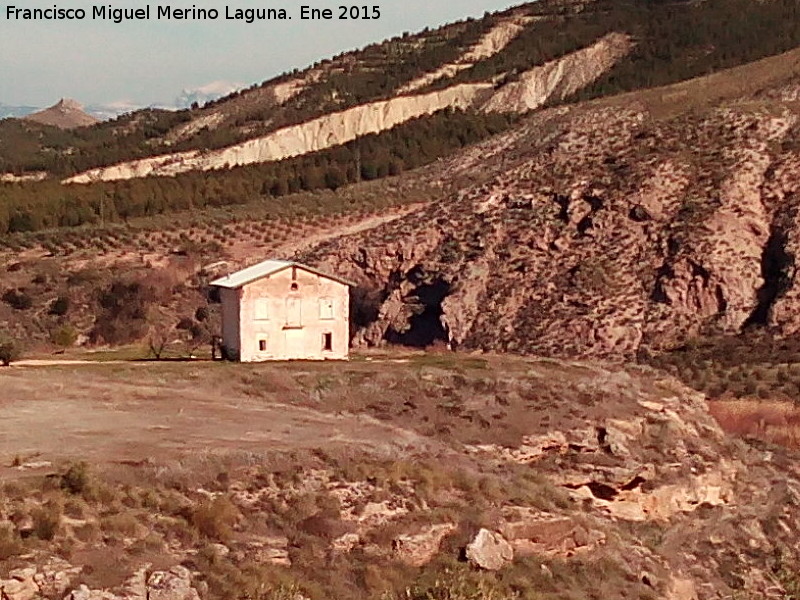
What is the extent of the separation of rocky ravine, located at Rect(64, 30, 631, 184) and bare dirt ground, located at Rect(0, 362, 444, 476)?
73819mm

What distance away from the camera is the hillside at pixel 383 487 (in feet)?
64.8

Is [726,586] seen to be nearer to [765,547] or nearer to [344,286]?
[765,547]

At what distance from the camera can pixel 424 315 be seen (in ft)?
201

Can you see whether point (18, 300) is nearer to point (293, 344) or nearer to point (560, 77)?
point (293, 344)

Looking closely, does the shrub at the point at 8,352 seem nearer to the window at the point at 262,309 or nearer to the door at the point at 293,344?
the window at the point at 262,309

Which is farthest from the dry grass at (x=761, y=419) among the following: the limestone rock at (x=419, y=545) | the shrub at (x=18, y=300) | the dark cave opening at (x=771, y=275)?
the shrub at (x=18, y=300)

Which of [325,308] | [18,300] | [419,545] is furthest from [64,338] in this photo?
[419,545]

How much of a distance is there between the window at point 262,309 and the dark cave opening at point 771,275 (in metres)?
26.6

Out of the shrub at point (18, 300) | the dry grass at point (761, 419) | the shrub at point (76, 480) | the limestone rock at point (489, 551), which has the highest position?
the shrub at point (76, 480)

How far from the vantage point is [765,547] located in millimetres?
30375

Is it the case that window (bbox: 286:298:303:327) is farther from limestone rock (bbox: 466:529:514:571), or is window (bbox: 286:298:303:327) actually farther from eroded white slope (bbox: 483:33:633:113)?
eroded white slope (bbox: 483:33:633:113)

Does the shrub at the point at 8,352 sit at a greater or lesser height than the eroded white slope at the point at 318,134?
lesser

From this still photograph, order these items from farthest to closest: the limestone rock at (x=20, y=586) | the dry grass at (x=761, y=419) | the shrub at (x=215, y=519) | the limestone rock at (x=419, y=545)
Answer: the dry grass at (x=761, y=419)
the limestone rock at (x=419, y=545)
the shrub at (x=215, y=519)
the limestone rock at (x=20, y=586)

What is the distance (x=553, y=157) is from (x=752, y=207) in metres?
13.0
